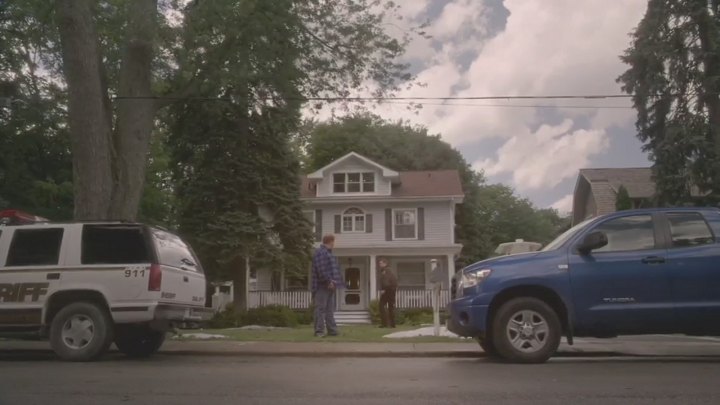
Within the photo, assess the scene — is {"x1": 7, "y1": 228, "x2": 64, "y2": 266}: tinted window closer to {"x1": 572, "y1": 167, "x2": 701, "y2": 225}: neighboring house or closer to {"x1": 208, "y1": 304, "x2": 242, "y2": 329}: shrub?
{"x1": 208, "y1": 304, "x2": 242, "y2": 329}: shrub

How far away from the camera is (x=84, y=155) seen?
12.4 meters

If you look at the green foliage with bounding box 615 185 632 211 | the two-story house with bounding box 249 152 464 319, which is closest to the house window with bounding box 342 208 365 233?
the two-story house with bounding box 249 152 464 319

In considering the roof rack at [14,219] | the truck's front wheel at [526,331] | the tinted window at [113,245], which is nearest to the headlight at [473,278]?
the truck's front wheel at [526,331]

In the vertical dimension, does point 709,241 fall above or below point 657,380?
above

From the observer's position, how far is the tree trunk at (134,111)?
43.2 ft

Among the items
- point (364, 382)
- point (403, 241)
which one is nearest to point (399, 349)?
point (364, 382)

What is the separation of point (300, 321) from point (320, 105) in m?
12.3

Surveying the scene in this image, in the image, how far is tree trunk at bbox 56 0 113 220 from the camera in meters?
12.4

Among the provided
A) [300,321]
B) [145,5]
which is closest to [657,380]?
[145,5]

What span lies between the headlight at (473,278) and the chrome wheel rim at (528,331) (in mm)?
579

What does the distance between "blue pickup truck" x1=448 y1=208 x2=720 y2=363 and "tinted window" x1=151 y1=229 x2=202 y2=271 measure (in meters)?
4.11

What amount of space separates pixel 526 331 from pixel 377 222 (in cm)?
2634

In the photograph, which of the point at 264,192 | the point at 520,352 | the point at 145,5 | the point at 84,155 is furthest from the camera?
the point at 264,192

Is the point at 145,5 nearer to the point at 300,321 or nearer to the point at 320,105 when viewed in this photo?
the point at 320,105
